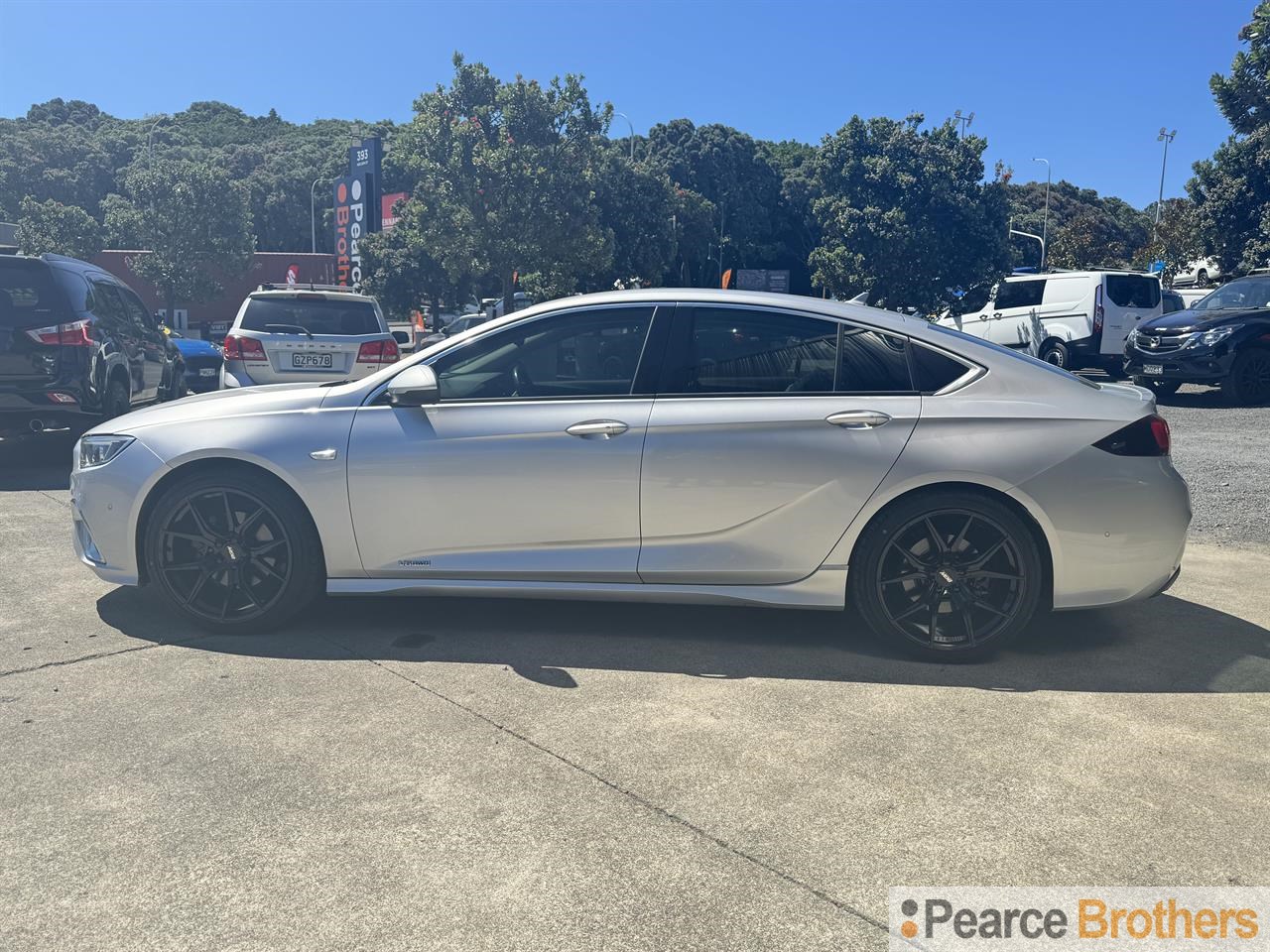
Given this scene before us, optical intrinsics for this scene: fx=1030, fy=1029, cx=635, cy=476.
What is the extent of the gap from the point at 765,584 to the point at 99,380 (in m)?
6.79

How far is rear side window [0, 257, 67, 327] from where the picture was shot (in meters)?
8.12

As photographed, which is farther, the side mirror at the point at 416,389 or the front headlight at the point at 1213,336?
the front headlight at the point at 1213,336

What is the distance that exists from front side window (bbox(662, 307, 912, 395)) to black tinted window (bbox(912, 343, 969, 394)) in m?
0.05

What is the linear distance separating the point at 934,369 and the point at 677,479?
3.86 ft

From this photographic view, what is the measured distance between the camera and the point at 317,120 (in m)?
92.0

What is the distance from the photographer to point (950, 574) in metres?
4.18

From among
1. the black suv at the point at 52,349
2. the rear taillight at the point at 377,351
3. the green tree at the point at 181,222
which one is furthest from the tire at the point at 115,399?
the green tree at the point at 181,222

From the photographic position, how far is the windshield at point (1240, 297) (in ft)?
46.0

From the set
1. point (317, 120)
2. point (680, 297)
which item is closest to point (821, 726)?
point (680, 297)

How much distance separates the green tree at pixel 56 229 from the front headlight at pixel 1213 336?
1898 inches

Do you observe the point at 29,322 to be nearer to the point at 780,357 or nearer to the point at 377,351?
the point at 377,351

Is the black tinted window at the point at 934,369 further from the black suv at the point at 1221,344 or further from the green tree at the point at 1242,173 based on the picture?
the green tree at the point at 1242,173

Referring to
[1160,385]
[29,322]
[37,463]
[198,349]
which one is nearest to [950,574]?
[29,322]

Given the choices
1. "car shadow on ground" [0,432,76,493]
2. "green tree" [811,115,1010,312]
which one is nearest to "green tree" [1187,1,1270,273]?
"green tree" [811,115,1010,312]
